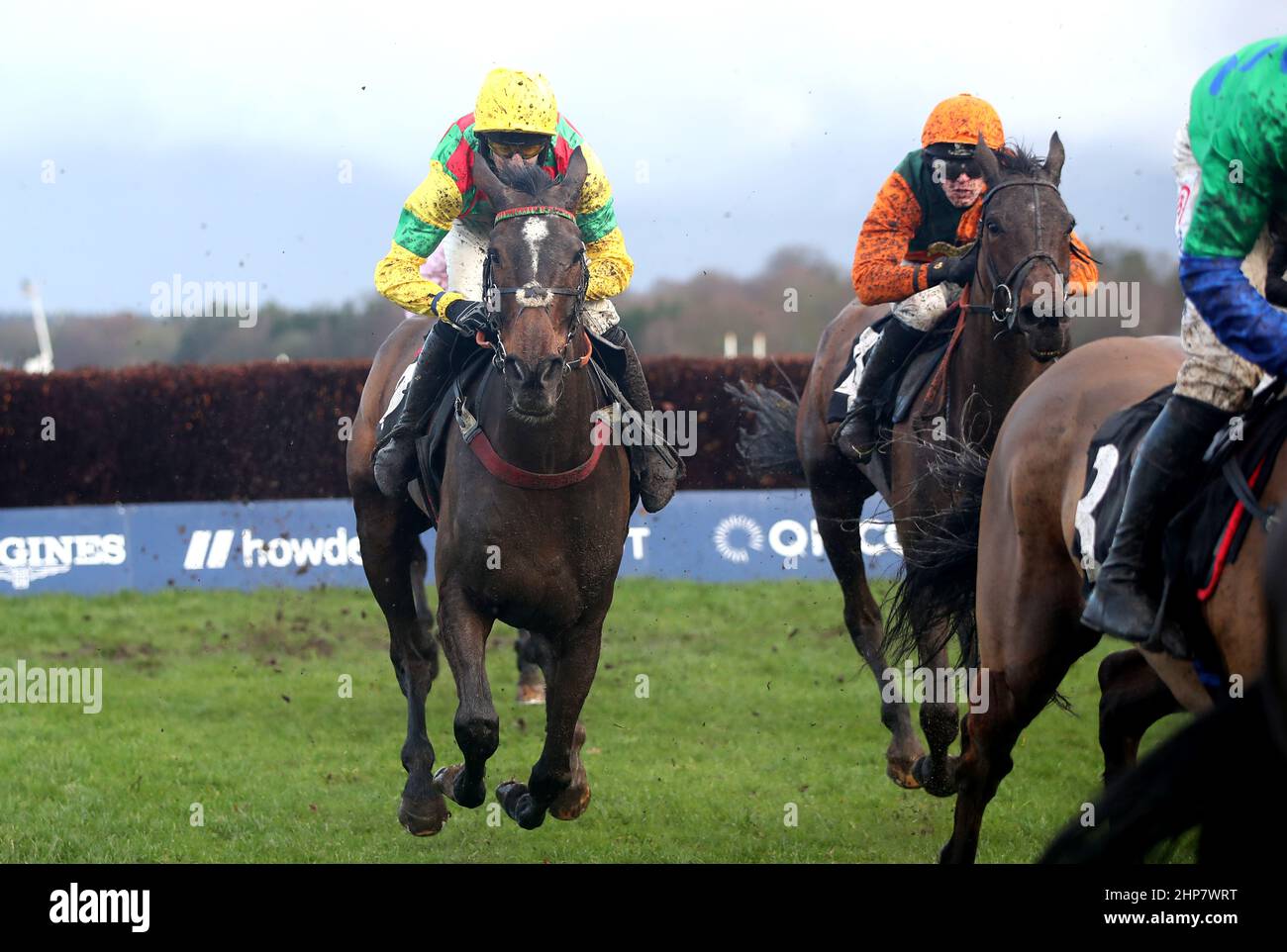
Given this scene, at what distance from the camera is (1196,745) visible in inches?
99.4

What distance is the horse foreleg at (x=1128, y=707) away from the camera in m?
4.81

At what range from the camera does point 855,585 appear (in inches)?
281

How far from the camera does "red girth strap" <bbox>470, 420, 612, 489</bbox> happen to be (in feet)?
16.5

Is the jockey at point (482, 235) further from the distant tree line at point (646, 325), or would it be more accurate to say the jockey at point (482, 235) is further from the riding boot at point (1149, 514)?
the distant tree line at point (646, 325)

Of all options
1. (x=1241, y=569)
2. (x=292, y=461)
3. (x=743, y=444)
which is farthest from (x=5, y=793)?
(x=292, y=461)

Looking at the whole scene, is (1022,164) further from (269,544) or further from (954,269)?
(269,544)

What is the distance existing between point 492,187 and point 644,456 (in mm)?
1138

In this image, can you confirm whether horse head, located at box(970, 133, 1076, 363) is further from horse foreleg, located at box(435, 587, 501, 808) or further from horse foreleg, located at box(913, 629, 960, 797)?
horse foreleg, located at box(435, 587, 501, 808)

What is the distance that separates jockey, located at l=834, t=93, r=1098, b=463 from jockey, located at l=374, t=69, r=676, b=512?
1279mm

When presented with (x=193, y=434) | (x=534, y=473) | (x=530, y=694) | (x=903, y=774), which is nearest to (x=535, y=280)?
(x=534, y=473)
